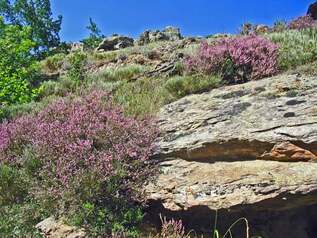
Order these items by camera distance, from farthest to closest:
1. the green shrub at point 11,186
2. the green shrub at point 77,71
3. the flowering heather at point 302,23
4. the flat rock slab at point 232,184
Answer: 1. the flowering heather at point 302,23
2. the green shrub at point 77,71
3. the green shrub at point 11,186
4. the flat rock slab at point 232,184

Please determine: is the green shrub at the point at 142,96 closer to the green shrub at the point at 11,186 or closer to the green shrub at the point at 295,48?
the green shrub at the point at 11,186

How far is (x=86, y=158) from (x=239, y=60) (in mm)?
4071

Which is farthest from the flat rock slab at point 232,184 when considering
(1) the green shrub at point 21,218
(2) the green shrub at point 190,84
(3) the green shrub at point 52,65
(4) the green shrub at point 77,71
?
(3) the green shrub at point 52,65

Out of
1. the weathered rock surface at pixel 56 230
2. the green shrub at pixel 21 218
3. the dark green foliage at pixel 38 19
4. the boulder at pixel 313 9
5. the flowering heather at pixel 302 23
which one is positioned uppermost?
the dark green foliage at pixel 38 19

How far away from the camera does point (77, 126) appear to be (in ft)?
24.1

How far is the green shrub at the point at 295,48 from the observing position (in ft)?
30.4

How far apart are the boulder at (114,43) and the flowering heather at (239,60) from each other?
28.2ft

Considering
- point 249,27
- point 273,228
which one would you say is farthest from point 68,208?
point 249,27

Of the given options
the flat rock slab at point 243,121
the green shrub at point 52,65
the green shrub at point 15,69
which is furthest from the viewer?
the green shrub at point 52,65

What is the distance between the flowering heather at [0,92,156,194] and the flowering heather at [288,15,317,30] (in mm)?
7036

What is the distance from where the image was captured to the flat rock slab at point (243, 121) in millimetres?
6371

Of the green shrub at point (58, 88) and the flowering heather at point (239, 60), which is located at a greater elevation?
the green shrub at point (58, 88)

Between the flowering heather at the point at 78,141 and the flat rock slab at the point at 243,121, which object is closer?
the flat rock slab at the point at 243,121

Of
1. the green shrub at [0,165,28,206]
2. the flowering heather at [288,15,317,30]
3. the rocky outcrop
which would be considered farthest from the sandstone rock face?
the rocky outcrop
